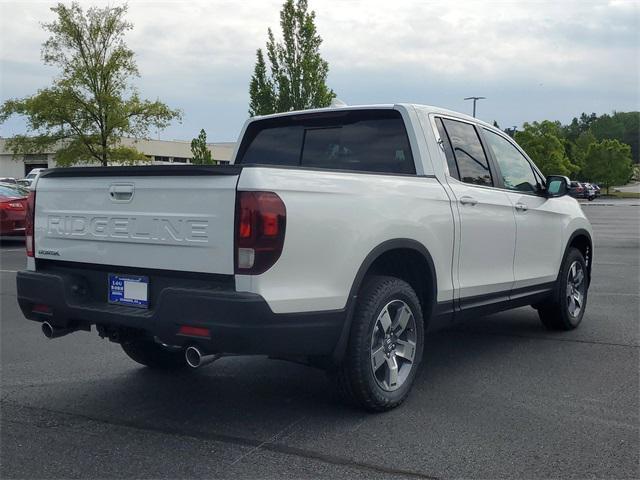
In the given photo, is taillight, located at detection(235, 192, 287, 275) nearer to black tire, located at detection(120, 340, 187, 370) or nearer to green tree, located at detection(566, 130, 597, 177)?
black tire, located at detection(120, 340, 187, 370)

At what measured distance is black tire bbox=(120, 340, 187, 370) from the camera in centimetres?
536

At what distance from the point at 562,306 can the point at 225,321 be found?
4087 millimetres

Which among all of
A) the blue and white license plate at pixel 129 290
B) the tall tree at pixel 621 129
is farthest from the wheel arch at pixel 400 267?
the tall tree at pixel 621 129

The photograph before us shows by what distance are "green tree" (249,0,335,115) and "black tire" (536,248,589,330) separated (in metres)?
24.7

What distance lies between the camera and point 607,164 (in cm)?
9150

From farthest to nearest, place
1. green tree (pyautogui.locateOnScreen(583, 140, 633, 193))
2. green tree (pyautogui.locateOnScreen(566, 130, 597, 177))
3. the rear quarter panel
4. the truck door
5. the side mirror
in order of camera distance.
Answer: green tree (pyautogui.locateOnScreen(566, 130, 597, 177)), green tree (pyautogui.locateOnScreen(583, 140, 633, 193)), the side mirror, the truck door, the rear quarter panel

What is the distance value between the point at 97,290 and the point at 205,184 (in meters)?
1.11

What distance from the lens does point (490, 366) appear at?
5.67 m

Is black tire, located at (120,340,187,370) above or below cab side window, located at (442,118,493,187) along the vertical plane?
below

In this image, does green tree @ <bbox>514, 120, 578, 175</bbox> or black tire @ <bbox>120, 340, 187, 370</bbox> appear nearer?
black tire @ <bbox>120, 340, 187, 370</bbox>

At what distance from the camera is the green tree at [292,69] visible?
30.8 m

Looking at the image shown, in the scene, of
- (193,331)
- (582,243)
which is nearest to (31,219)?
(193,331)

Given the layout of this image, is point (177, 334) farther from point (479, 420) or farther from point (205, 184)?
point (479, 420)

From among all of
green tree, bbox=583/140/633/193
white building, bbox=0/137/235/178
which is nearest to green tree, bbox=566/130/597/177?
green tree, bbox=583/140/633/193
